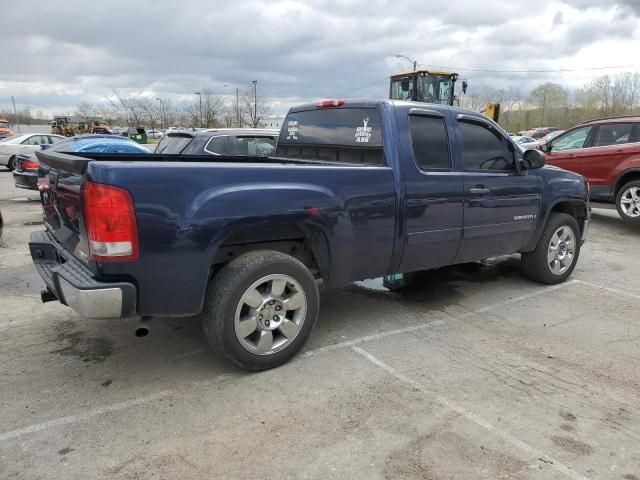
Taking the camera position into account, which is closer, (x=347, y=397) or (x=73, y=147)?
(x=347, y=397)

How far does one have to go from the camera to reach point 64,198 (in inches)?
136

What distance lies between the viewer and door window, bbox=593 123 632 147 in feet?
30.3

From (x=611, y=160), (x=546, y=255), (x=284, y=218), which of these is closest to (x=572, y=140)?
(x=611, y=160)

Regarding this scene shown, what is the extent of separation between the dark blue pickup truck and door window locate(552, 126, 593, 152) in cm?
546

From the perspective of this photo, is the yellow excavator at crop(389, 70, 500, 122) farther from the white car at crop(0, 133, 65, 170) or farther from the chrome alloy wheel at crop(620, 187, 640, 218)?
the white car at crop(0, 133, 65, 170)

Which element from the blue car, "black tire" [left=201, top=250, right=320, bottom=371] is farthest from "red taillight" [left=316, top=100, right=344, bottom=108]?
the blue car

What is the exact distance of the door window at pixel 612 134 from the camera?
925 centimetres

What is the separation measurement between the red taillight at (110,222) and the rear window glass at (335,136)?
213cm

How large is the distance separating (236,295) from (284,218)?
620 millimetres

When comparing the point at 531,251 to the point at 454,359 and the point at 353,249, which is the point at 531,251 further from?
the point at 353,249

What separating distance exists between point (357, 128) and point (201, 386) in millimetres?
2527

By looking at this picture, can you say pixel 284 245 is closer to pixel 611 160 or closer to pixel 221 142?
pixel 221 142

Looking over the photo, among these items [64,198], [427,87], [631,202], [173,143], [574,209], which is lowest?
[631,202]

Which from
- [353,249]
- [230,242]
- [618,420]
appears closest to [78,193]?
[230,242]
